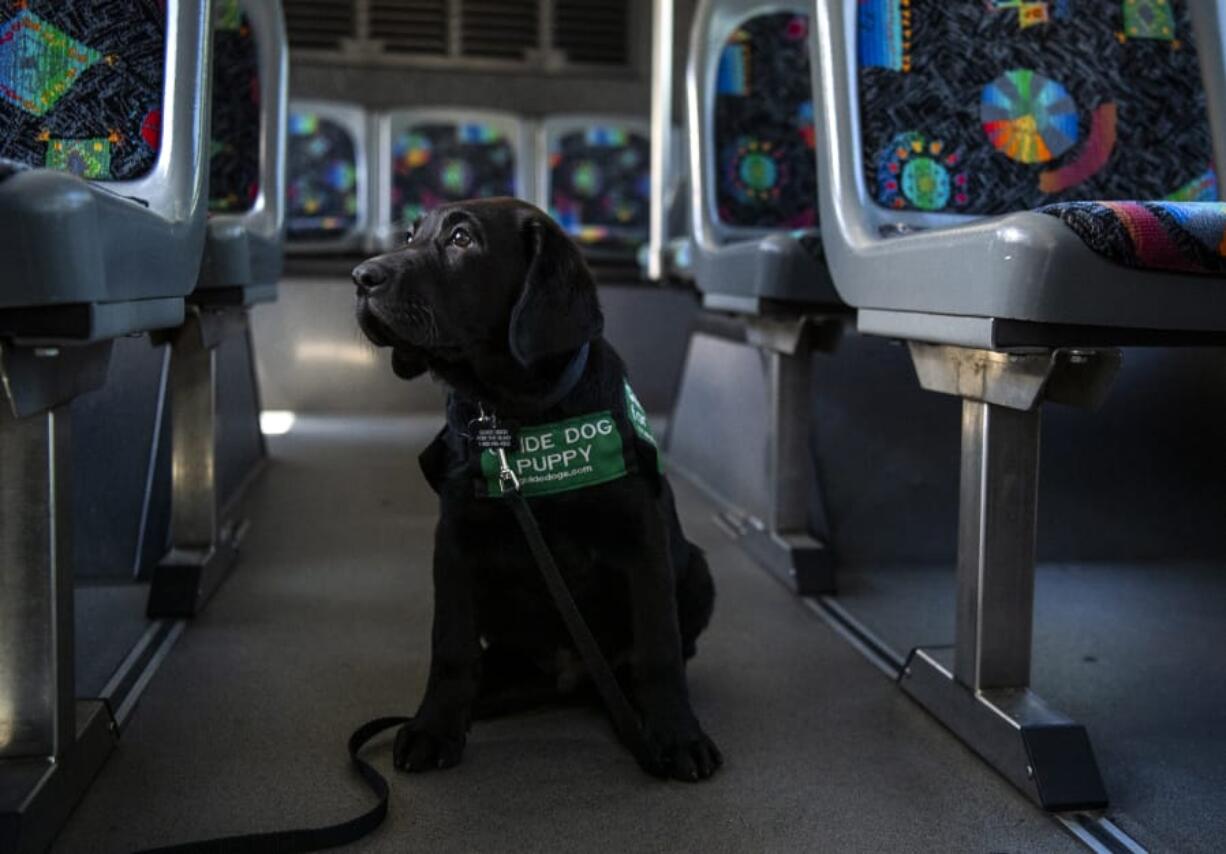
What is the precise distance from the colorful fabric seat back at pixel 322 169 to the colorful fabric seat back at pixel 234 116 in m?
3.65

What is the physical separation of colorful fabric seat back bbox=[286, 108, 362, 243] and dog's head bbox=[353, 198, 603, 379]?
4781 millimetres

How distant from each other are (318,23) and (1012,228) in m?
6.57

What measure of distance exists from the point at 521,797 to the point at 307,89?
20.8 ft

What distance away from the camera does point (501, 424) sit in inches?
55.1

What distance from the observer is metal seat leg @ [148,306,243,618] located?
6.97 feet

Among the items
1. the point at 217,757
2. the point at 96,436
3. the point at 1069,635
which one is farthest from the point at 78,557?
the point at 1069,635

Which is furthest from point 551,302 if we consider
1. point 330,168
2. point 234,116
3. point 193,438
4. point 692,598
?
point 330,168

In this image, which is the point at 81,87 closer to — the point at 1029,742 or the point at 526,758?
the point at 526,758

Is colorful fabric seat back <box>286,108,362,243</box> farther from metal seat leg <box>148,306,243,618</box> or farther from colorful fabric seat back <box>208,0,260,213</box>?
metal seat leg <box>148,306,243,618</box>

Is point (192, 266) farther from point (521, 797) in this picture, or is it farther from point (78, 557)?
point (78, 557)

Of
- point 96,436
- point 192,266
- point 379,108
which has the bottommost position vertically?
point 96,436

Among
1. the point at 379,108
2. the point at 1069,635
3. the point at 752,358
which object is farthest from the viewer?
the point at 379,108

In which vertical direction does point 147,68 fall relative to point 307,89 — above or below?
below

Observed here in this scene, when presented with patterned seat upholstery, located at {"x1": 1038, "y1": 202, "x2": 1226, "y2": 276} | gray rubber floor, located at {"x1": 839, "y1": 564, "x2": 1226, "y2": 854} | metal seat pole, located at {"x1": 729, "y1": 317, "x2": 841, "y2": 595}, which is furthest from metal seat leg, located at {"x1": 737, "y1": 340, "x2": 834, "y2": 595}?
patterned seat upholstery, located at {"x1": 1038, "y1": 202, "x2": 1226, "y2": 276}
